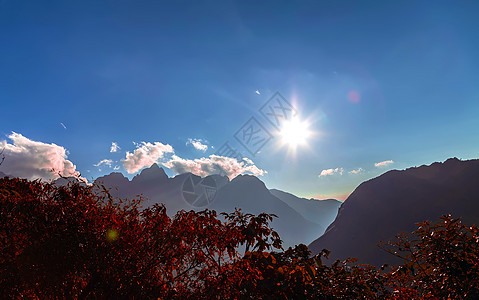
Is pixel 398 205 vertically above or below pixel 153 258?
above

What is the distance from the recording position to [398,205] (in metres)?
123

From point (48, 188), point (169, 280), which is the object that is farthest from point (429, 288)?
point (48, 188)

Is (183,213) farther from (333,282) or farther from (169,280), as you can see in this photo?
(333,282)

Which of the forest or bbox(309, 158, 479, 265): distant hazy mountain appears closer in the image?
the forest

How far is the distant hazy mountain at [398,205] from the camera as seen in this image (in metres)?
108

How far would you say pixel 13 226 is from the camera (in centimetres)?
451

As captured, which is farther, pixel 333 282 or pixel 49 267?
pixel 333 282

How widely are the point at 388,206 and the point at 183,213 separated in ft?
492

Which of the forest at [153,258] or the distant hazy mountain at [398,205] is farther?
the distant hazy mountain at [398,205]

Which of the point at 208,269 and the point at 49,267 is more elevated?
the point at 49,267

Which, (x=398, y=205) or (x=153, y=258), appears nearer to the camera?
(x=153, y=258)

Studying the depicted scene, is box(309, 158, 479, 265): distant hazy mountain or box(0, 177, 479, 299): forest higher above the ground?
box(309, 158, 479, 265): distant hazy mountain

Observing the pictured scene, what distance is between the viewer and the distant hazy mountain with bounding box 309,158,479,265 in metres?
108

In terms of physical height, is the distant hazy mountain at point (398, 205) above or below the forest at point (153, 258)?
above
